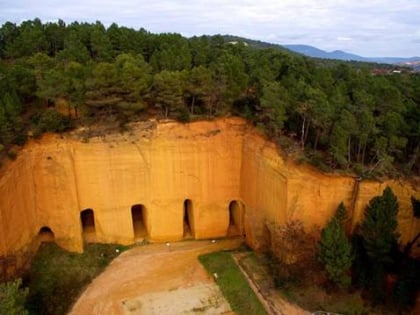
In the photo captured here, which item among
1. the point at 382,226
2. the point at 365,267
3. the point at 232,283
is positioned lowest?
the point at 232,283

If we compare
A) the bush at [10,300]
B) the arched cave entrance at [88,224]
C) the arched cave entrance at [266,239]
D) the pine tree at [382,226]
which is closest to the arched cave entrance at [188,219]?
the arched cave entrance at [266,239]

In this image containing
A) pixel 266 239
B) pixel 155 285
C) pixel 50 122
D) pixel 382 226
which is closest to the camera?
pixel 382 226

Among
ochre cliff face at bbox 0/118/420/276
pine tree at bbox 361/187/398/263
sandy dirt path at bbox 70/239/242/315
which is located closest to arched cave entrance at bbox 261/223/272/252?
ochre cliff face at bbox 0/118/420/276

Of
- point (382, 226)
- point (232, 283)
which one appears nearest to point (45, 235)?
point (232, 283)

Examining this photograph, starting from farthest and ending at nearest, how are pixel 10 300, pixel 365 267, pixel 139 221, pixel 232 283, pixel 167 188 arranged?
pixel 139 221 → pixel 167 188 → pixel 232 283 → pixel 365 267 → pixel 10 300

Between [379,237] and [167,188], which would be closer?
[379,237]

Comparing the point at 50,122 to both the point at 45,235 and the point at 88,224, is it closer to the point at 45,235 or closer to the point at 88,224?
the point at 45,235

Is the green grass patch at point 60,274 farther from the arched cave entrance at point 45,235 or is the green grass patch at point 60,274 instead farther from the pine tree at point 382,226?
the pine tree at point 382,226

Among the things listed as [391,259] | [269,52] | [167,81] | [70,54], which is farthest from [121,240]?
[269,52]
